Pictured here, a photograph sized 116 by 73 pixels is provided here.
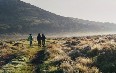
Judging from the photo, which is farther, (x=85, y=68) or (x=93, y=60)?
(x=93, y=60)

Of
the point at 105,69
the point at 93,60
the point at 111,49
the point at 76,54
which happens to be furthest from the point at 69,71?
the point at 76,54

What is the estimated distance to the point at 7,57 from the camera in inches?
1366

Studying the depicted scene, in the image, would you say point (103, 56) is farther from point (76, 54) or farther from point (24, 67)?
point (24, 67)

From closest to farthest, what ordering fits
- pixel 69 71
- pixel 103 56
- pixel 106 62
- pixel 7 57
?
pixel 69 71, pixel 106 62, pixel 103 56, pixel 7 57

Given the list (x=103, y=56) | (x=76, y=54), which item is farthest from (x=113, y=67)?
(x=76, y=54)

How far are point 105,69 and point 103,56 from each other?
3494mm

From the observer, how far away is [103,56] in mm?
24906

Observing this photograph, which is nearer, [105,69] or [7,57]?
[105,69]

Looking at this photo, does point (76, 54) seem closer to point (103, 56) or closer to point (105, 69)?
point (103, 56)

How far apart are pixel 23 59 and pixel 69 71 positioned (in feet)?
40.4

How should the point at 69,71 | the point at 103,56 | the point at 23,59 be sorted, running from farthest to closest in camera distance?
the point at 23,59, the point at 103,56, the point at 69,71

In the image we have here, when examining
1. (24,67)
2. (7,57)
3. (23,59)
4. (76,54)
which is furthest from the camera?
(7,57)

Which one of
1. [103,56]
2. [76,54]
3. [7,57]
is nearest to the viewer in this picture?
[103,56]

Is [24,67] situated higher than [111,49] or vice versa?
[111,49]
